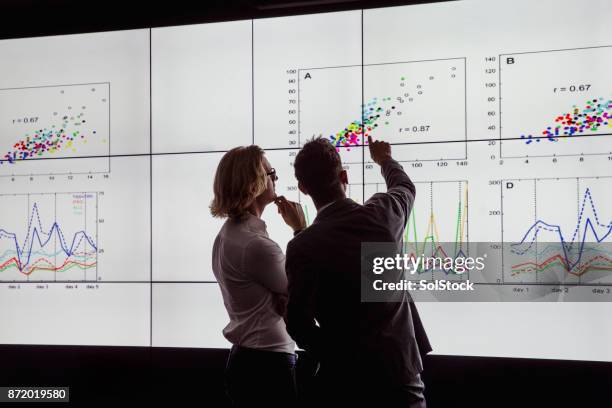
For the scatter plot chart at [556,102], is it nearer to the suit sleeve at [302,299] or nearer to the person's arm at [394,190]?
the person's arm at [394,190]

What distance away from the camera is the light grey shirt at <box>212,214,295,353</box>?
5.80 ft

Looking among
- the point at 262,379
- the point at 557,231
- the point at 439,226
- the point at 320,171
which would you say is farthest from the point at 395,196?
the point at 557,231

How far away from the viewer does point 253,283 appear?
5.92 feet

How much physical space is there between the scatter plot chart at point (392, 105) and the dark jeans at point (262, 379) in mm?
1292

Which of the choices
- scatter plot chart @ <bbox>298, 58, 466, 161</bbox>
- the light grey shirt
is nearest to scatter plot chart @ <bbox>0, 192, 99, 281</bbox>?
scatter plot chart @ <bbox>298, 58, 466, 161</bbox>

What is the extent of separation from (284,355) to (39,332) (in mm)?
1957

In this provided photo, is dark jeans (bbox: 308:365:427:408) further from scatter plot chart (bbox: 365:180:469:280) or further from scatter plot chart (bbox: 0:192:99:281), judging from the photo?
scatter plot chart (bbox: 0:192:99:281)

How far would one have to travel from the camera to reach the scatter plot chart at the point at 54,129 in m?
3.03

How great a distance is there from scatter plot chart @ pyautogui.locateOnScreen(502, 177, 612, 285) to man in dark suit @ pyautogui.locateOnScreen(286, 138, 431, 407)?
45.2 inches

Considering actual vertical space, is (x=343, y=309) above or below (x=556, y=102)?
below

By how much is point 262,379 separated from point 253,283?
318 millimetres

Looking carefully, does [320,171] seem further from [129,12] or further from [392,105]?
[129,12]

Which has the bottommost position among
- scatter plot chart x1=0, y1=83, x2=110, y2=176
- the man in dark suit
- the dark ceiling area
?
the man in dark suit

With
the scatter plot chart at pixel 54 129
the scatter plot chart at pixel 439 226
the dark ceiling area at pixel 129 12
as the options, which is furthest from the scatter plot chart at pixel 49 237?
the scatter plot chart at pixel 439 226
